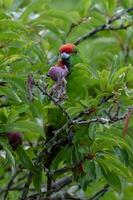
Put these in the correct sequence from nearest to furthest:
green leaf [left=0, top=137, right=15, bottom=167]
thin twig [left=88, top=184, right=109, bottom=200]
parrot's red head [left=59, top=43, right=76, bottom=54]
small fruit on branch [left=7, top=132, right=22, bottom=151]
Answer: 1. green leaf [left=0, top=137, right=15, bottom=167]
2. small fruit on branch [left=7, top=132, right=22, bottom=151]
3. parrot's red head [left=59, top=43, right=76, bottom=54]
4. thin twig [left=88, top=184, right=109, bottom=200]

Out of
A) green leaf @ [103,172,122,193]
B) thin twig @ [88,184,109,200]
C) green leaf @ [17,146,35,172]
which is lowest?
thin twig @ [88,184,109,200]

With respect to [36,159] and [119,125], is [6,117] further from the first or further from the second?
[119,125]

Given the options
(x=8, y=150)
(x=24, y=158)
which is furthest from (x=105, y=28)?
(x=8, y=150)

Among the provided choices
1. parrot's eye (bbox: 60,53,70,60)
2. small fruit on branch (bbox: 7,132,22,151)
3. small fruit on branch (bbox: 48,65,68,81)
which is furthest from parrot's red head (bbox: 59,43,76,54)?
small fruit on branch (bbox: 7,132,22,151)

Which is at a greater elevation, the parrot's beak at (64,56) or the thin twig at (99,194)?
the parrot's beak at (64,56)

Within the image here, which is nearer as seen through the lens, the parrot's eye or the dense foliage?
the dense foliage

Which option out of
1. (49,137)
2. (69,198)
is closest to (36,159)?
(49,137)

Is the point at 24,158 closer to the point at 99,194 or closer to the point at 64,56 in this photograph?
the point at 64,56

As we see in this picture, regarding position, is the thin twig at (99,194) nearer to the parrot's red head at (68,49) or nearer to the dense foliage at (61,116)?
the dense foliage at (61,116)

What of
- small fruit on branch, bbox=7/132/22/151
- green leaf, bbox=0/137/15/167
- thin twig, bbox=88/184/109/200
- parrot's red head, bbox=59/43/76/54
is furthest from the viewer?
thin twig, bbox=88/184/109/200

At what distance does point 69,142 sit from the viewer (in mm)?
2033

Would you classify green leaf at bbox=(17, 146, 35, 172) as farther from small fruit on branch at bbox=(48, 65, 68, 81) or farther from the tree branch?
the tree branch

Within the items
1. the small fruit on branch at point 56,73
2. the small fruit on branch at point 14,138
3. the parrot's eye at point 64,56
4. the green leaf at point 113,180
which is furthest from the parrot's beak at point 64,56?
the green leaf at point 113,180

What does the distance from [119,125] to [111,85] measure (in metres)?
0.18
